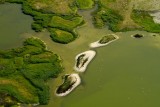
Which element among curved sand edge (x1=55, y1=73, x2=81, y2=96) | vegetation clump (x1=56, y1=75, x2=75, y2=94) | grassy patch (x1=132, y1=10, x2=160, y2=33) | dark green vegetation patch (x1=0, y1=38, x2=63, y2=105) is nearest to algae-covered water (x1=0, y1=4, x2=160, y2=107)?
curved sand edge (x1=55, y1=73, x2=81, y2=96)

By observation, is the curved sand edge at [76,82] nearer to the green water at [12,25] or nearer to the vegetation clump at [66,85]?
the vegetation clump at [66,85]

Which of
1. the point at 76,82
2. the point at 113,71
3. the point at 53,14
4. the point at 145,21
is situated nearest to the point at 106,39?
the point at 113,71

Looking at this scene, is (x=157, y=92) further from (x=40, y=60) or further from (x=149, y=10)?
(x=149, y=10)

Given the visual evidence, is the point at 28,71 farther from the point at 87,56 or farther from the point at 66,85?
the point at 87,56

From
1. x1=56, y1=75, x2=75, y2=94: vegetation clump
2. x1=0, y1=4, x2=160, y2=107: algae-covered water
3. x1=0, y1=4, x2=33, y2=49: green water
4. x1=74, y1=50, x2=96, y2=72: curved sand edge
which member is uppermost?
x1=0, y1=4, x2=33, y2=49: green water

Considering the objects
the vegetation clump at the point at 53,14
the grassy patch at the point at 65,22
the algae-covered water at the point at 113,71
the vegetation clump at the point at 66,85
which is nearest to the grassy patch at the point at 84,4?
the vegetation clump at the point at 53,14

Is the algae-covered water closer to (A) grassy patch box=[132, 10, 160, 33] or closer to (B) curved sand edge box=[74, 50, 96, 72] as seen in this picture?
(B) curved sand edge box=[74, 50, 96, 72]

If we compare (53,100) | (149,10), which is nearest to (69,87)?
(53,100)
